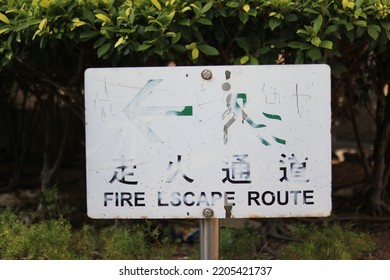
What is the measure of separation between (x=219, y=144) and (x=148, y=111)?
336mm

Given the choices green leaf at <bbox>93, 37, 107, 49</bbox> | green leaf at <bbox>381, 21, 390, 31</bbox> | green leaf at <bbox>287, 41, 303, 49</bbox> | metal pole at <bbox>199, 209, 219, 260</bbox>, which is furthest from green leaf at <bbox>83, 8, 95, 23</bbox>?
green leaf at <bbox>381, 21, 390, 31</bbox>

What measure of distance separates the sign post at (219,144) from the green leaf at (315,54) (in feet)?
2.54

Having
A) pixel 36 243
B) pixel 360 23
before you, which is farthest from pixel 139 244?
pixel 360 23

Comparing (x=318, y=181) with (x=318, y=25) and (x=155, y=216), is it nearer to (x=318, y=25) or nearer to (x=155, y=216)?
(x=155, y=216)

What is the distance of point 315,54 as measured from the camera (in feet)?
11.1

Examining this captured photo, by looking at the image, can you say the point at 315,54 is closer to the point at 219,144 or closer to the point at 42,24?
the point at 219,144

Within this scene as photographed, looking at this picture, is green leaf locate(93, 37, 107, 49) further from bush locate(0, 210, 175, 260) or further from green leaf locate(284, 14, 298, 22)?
bush locate(0, 210, 175, 260)

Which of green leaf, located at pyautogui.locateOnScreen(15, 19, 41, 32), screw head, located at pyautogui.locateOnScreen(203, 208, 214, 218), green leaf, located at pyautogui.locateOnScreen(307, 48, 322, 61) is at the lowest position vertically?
screw head, located at pyautogui.locateOnScreen(203, 208, 214, 218)

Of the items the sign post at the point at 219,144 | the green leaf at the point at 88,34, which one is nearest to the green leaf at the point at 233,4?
the green leaf at the point at 88,34

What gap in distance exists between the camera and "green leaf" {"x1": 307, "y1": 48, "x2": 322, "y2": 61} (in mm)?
3387

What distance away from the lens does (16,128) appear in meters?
7.13

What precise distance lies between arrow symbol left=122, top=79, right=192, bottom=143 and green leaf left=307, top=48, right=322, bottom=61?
1.05 m

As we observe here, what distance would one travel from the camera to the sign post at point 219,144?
8.64 ft

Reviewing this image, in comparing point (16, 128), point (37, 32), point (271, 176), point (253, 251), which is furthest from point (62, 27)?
point (16, 128)
